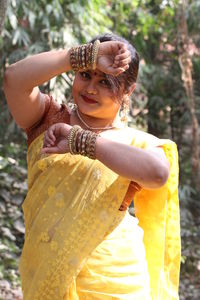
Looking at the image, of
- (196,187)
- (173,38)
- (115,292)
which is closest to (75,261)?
(115,292)

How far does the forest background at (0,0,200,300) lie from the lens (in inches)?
184

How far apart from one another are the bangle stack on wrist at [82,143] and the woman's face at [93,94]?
204 millimetres

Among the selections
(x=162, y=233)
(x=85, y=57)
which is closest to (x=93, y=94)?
(x=85, y=57)

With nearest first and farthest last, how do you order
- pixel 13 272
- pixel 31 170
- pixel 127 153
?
pixel 127 153 → pixel 31 170 → pixel 13 272

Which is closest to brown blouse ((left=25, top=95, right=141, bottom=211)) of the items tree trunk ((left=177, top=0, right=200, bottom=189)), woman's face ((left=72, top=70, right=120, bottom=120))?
woman's face ((left=72, top=70, right=120, bottom=120))

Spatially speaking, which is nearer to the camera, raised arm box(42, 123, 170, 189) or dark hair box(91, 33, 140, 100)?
raised arm box(42, 123, 170, 189)

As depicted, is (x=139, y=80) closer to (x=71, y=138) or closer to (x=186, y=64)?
(x=186, y=64)

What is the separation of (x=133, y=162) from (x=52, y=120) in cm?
44

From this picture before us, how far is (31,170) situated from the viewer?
1.78 metres

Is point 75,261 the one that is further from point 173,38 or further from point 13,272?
point 173,38

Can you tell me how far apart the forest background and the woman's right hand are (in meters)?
0.75

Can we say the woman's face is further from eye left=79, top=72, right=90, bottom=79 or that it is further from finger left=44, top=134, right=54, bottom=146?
finger left=44, top=134, right=54, bottom=146

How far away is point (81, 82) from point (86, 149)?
0.30 m

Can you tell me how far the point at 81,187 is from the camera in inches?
66.2
